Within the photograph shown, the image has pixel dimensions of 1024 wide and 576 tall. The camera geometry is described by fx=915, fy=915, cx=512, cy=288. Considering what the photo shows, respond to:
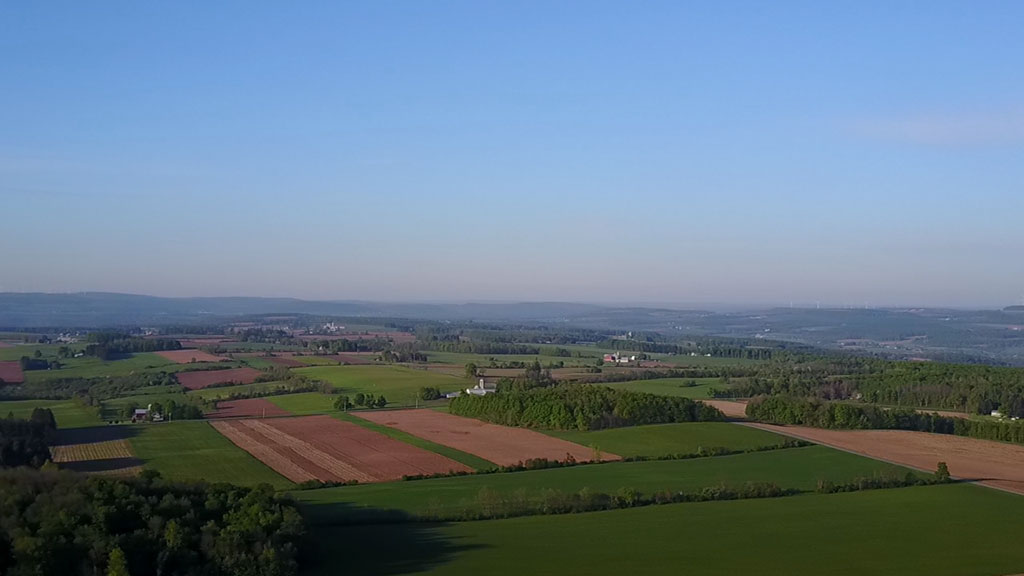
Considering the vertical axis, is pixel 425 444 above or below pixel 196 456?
above

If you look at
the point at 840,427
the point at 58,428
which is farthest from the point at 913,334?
the point at 58,428

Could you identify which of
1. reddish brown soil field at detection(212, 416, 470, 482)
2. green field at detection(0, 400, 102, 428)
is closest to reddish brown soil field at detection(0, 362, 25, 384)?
green field at detection(0, 400, 102, 428)

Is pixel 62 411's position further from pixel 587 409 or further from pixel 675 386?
pixel 675 386

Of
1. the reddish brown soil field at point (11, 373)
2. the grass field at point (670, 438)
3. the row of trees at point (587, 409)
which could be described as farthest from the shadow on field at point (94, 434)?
the reddish brown soil field at point (11, 373)

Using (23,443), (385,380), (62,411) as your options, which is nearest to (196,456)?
(23,443)

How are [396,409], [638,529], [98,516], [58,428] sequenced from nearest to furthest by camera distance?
[98,516] → [638,529] → [58,428] → [396,409]

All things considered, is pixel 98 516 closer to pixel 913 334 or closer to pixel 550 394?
pixel 550 394

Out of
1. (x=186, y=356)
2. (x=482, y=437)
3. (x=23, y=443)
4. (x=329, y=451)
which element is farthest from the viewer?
(x=186, y=356)
